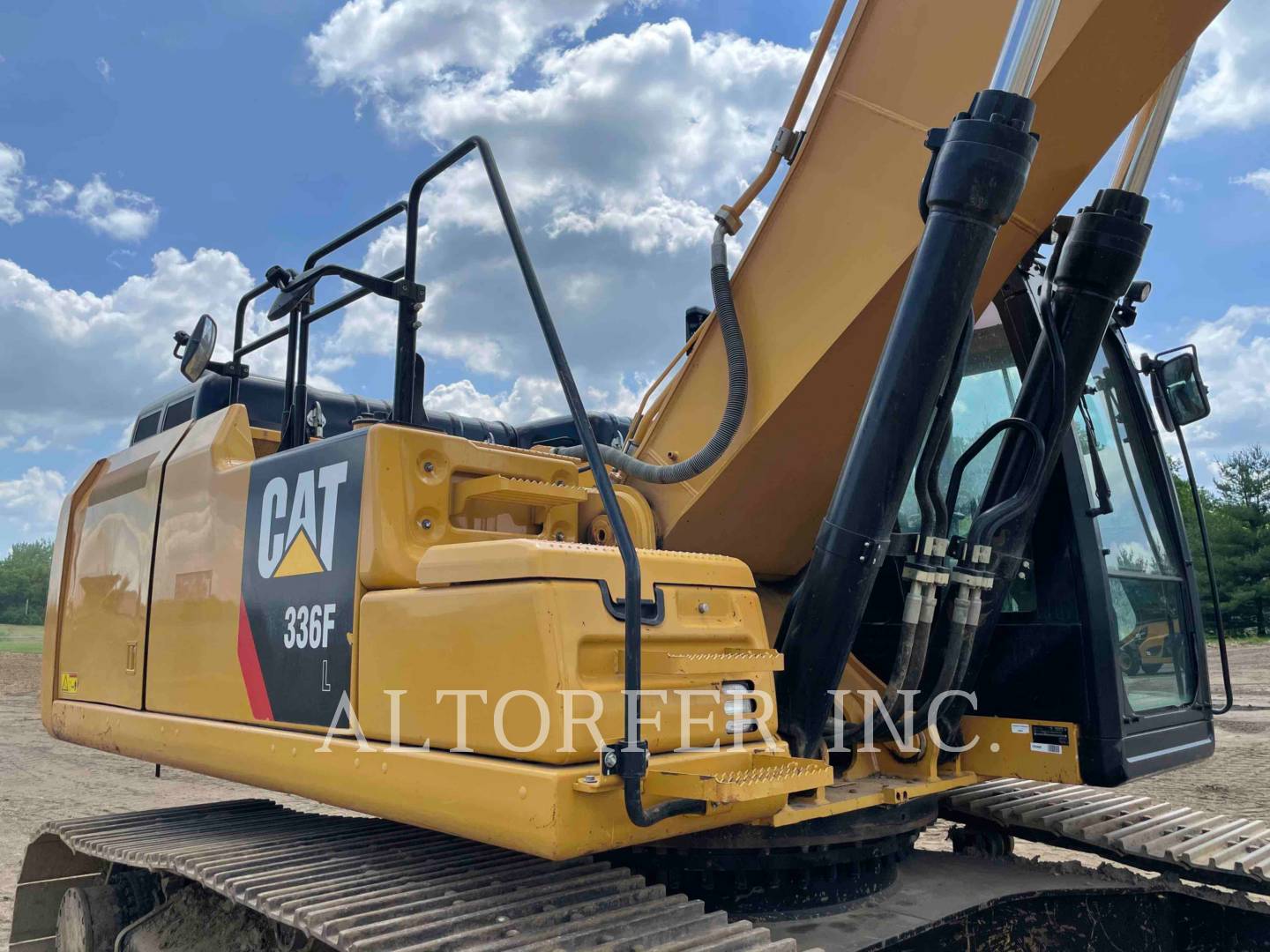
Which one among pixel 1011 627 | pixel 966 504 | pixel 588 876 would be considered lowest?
pixel 588 876

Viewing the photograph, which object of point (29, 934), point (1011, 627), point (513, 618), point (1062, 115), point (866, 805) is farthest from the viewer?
point (29, 934)

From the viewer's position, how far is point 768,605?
360 centimetres

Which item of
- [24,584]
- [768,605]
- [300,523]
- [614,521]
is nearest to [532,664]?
[614,521]

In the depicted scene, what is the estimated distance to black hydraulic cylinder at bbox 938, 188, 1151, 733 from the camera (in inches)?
119

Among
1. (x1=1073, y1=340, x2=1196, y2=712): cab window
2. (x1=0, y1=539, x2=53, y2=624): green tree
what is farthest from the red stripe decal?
(x1=0, y1=539, x2=53, y2=624): green tree

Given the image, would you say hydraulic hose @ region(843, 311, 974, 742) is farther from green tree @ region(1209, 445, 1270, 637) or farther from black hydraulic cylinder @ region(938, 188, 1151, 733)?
green tree @ region(1209, 445, 1270, 637)

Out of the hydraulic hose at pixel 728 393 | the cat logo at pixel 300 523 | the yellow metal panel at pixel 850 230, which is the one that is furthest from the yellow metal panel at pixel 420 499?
the yellow metal panel at pixel 850 230

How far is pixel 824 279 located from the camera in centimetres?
304

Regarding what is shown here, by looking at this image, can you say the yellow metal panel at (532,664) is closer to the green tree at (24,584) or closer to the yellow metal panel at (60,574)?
the yellow metal panel at (60,574)

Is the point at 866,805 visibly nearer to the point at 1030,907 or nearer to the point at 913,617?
the point at 913,617

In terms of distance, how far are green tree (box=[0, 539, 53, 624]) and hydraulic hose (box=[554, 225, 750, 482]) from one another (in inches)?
2363

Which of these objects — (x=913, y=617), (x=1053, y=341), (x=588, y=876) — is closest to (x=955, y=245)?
(x=1053, y=341)

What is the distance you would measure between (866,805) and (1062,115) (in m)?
1.89

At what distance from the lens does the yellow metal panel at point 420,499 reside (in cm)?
262
